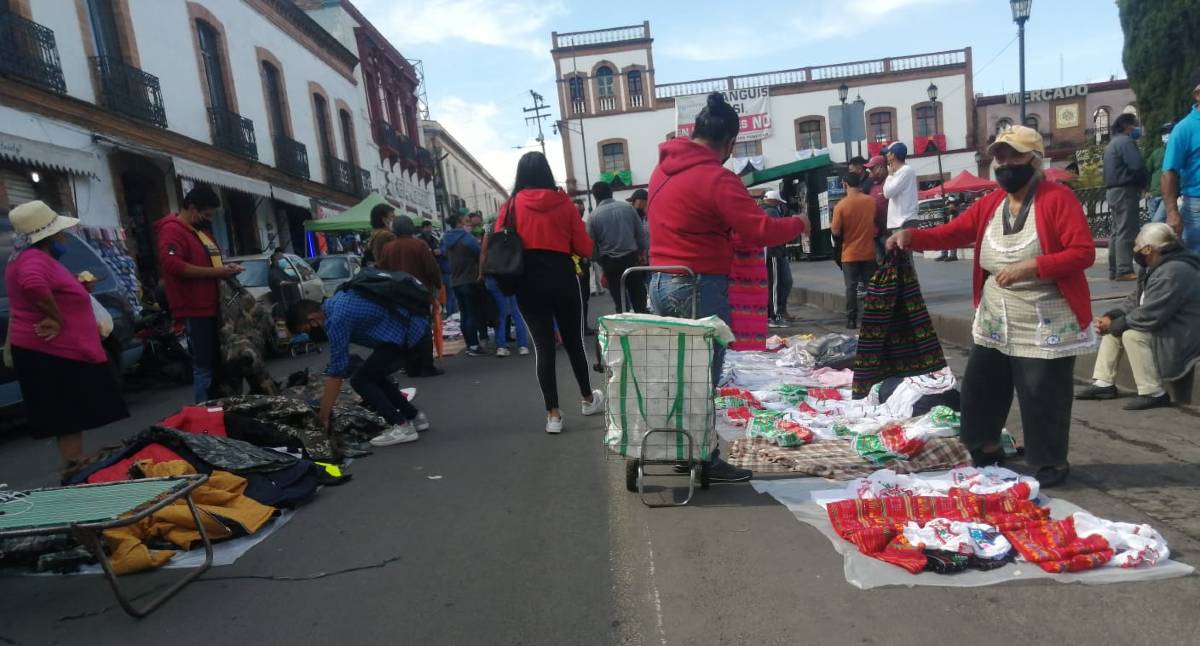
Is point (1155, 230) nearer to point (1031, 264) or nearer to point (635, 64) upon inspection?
point (1031, 264)

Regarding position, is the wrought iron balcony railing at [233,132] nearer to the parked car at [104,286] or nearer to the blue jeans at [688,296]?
the parked car at [104,286]

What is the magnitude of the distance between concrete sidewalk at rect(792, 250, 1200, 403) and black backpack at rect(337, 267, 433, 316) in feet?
15.3

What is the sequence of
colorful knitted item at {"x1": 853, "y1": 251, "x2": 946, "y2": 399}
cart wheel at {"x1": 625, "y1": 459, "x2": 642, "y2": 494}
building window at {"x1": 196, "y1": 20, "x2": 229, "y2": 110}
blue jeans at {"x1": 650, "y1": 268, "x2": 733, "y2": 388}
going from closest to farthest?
cart wheel at {"x1": 625, "y1": 459, "x2": 642, "y2": 494} < blue jeans at {"x1": 650, "y1": 268, "x2": 733, "y2": 388} < colorful knitted item at {"x1": 853, "y1": 251, "x2": 946, "y2": 399} < building window at {"x1": 196, "y1": 20, "x2": 229, "y2": 110}

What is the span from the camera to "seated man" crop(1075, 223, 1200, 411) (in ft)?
13.8

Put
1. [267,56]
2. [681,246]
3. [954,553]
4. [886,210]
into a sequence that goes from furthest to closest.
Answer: [267,56] → [886,210] → [681,246] → [954,553]

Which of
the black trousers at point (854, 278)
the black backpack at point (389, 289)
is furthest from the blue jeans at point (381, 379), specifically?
the black trousers at point (854, 278)

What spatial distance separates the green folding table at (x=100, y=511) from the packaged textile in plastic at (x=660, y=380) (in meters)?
1.73

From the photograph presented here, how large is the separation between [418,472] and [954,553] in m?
2.79

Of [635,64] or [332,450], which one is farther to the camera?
[635,64]

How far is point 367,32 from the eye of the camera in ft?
93.2

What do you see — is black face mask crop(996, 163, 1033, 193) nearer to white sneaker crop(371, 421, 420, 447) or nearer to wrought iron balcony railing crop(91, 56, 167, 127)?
white sneaker crop(371, 421, 420, 447)

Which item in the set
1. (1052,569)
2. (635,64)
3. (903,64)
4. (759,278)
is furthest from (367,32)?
(1052,569)

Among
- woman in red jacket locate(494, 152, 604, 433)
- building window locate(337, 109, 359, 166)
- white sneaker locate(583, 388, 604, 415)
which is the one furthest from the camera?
building window locate(337, 109, 359, 166)

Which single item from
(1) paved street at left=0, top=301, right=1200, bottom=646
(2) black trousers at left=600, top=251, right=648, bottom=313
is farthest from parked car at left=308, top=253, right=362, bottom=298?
(1) paved street at left=0, top=301, right=1200, bottom=646
